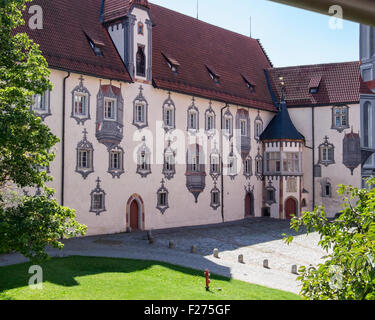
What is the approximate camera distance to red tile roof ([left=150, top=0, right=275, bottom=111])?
3252cm

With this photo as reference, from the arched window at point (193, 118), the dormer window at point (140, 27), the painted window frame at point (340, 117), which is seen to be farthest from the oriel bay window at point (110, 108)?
the painted window frame at point (340, 117)

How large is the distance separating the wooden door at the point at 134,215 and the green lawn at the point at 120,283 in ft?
31.4

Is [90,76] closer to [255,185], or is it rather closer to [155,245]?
[155,245]

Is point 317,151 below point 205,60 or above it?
below

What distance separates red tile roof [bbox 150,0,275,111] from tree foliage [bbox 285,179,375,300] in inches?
988

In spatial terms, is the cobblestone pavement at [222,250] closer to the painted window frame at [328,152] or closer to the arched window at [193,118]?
the arched window at [193,118]

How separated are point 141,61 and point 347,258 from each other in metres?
26.6

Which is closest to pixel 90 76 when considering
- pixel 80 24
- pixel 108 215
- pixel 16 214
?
pixel 80 24

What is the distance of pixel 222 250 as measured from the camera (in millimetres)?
24500

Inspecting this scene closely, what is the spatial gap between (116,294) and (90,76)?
15733mm

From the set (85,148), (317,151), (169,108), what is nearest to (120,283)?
(85,148)

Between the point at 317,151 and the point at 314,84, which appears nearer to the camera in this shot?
the point at 317,151

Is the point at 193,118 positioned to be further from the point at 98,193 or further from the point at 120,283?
the point at 120,283
